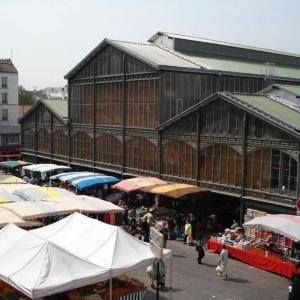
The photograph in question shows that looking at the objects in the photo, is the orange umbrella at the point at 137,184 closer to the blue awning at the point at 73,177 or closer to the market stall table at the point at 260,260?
the blue awning at the point at 73,177

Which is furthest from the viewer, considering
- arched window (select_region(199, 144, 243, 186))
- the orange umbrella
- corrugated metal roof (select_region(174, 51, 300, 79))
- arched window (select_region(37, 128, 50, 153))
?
arched window (select_region(37, 128, 50, 153))

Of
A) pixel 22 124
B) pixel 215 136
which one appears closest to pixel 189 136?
pixel 215 136

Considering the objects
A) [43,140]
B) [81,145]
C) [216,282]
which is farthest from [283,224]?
[43,140]

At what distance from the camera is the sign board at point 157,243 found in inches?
559

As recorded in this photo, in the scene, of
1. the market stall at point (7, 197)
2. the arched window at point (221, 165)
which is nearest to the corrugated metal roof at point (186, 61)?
the arched window at point (221, 165)

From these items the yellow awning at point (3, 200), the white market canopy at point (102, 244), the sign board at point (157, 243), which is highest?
the sign board at point (157, 243)

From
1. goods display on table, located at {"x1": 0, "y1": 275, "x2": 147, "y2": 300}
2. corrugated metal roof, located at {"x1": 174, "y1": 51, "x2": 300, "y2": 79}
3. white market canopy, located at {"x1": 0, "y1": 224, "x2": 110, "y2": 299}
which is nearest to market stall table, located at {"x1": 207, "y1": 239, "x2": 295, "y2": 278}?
goods display on table, located at {"x1": 0, "y1": 275, "x2": 147, "y2": 300}

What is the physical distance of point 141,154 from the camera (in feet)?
118

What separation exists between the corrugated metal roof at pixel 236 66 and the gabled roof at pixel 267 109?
808cm

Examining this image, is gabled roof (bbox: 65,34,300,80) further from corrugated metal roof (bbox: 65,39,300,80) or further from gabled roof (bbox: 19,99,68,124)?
gabled roof (bbox: 19,99,68,124)

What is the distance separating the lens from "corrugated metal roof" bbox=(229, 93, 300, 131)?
1007 inches

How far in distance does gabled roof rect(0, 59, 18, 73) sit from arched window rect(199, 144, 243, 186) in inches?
2148

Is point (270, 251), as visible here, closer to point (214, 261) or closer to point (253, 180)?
point (214, 261)

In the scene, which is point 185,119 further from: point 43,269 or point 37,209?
point 43,269
